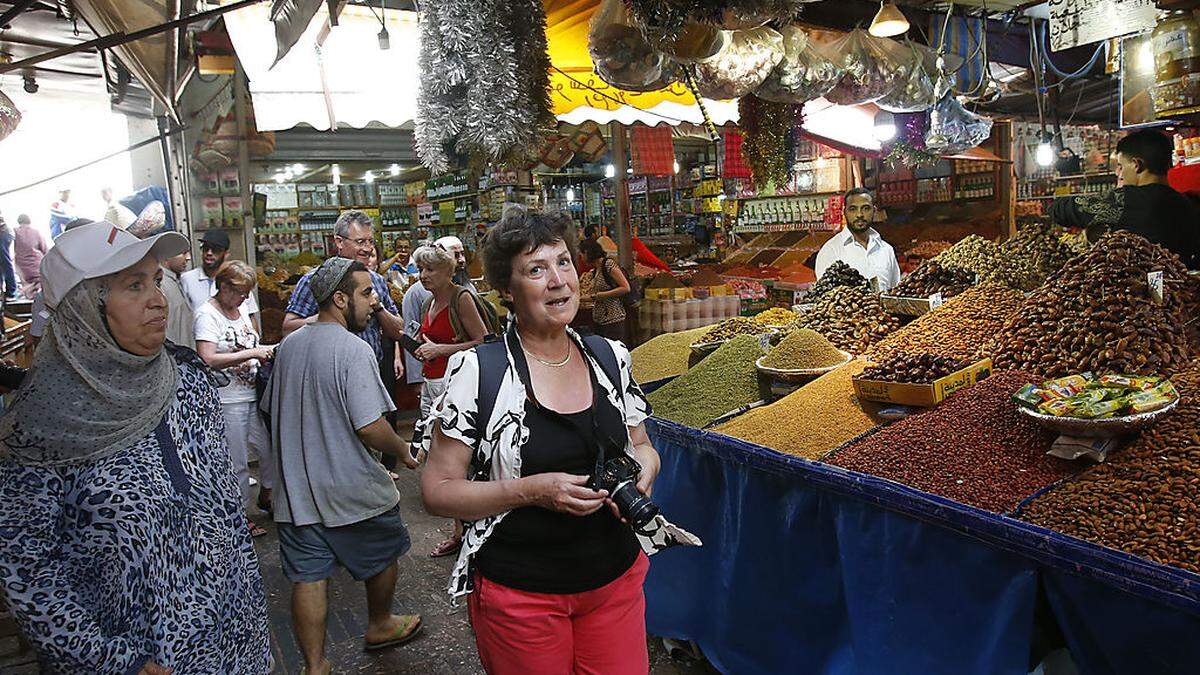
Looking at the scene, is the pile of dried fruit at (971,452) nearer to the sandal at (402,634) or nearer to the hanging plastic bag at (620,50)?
the sandal at (402,634)

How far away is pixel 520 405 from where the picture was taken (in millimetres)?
1667

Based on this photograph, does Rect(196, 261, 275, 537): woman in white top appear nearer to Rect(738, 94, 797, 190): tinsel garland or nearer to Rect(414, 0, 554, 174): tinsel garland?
Rect(414, 0, 554, 174): tinsel garland

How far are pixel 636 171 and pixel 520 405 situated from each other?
7.14m

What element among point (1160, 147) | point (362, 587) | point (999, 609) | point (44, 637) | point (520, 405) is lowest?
point (362, 587)

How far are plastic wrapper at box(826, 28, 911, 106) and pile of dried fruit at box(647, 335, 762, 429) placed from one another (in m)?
1.69

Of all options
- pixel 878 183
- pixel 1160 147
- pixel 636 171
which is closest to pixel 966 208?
pixel 878 183

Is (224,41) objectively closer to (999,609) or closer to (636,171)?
(636,171)

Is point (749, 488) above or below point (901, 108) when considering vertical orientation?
below

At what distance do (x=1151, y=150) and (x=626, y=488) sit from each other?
10.3 ft

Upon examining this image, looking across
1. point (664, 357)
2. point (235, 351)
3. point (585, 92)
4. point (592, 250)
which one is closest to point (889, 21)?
point (585, 92)

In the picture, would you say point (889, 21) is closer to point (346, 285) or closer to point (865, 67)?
point (865, 67)

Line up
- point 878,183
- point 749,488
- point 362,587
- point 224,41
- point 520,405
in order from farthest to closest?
point 878,183
point 224,41
point 362,587
point 749,488
point 520,405

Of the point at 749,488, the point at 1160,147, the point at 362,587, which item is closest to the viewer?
the point at 749,488

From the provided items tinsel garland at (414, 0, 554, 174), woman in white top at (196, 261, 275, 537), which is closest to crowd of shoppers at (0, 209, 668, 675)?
tinsel garland at (414, 0, 554, 174)
